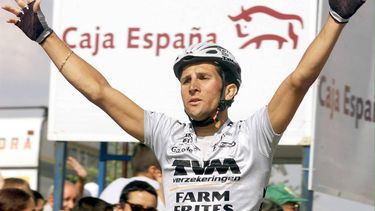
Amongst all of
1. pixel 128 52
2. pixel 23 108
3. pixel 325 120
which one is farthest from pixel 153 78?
pixel 23 108

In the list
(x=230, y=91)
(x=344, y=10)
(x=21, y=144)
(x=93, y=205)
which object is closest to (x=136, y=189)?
(x=93, y=205)

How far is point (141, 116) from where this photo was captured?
6.46 metres

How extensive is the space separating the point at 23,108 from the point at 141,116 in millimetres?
14432

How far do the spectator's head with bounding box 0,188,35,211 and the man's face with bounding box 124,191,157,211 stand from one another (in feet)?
3.03

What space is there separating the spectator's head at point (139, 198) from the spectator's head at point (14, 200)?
3.02 feet

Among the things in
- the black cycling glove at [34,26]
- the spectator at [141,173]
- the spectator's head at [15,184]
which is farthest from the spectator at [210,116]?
the spectator at [141,173]

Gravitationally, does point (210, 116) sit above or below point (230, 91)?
below

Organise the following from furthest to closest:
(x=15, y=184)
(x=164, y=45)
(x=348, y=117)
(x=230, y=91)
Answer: (x=348, y=117)
(x=164, y=45)
(x=15, y=184)
(x=230, y=91)

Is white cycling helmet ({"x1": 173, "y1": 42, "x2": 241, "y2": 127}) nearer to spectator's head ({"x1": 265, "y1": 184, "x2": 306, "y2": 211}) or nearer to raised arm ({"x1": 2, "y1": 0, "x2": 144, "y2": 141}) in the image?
raised arm ({"x1": 2, "y1": 0, "x2": 144, "y2": 141})

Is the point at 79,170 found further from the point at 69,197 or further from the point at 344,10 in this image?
the point at 344,10

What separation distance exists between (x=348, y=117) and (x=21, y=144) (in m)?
9.59

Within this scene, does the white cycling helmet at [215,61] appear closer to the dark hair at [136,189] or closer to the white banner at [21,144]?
the dark hair at [136,189]

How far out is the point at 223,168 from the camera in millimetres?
6117

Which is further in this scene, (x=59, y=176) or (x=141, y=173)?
(x=59, y=176)
